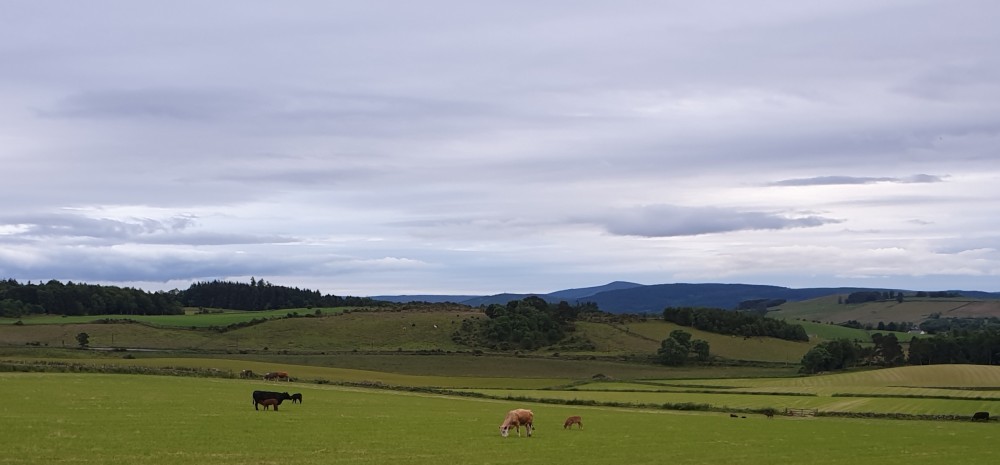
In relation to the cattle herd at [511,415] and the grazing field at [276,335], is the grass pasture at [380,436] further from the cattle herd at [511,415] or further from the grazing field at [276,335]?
the grazing field at [276,335]

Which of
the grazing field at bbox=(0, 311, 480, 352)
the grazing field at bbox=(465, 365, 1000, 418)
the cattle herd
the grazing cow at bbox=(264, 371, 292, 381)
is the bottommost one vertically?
the grazing field at bbox=(465, 365, 1000, 418)

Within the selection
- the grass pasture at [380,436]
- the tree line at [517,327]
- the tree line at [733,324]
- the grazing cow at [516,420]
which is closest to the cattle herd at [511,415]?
the grazing cow at [516,420]

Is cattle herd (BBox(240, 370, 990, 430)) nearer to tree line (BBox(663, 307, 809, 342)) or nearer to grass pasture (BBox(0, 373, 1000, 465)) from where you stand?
grass pasture (BBox(0, 373, 1000, 465))

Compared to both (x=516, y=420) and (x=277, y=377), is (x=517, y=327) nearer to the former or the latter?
(x=277, y=377)

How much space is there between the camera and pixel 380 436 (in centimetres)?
3322

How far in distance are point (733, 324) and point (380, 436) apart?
478 ft

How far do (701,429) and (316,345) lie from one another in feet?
339

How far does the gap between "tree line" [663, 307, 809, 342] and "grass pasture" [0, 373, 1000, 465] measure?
119 metres

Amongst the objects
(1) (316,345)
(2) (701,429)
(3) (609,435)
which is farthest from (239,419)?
(1) (316,345)

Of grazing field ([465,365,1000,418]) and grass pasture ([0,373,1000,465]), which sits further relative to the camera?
grazing field ([465,365,1000,418])

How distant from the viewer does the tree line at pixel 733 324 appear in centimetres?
16975

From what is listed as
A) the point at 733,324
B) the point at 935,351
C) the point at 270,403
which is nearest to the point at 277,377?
the point at 270,403

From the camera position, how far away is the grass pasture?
27297mm

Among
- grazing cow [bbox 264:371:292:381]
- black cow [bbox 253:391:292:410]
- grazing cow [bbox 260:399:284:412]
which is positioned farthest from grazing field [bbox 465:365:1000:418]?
grazing cow [bbox 260:399:284:412]
